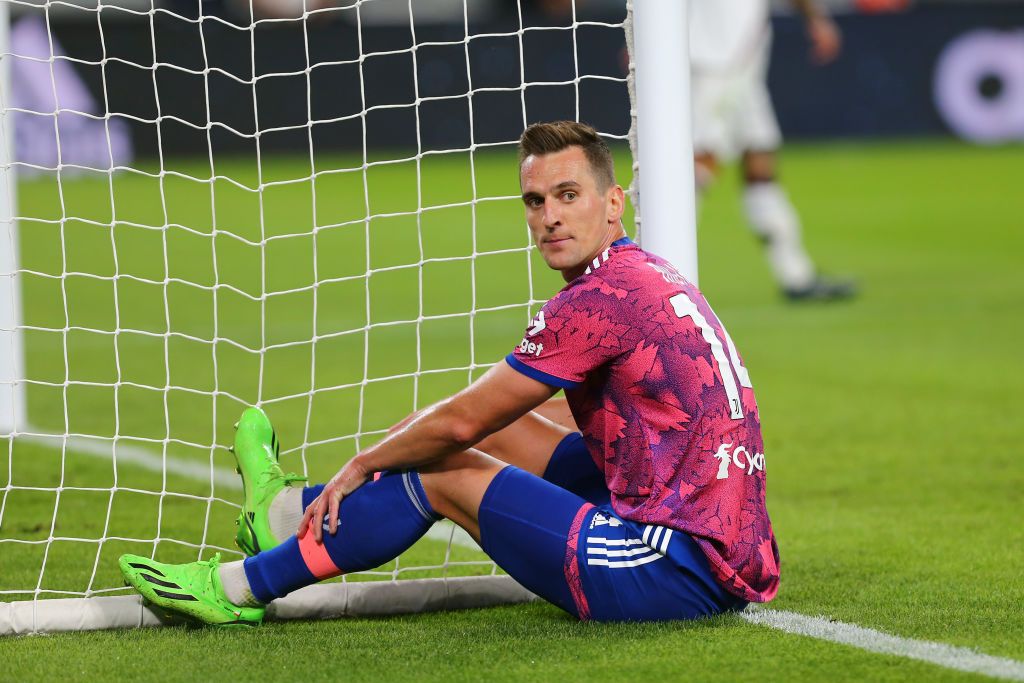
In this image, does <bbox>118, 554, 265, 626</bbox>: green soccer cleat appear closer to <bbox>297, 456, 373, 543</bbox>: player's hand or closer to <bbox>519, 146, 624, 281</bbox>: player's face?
<bbox>297, 456, 373, 543</bbox>: player's hand

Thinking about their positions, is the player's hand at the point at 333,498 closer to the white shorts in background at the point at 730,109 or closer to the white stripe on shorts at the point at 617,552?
the white stripe on shorts at the point at 617,552

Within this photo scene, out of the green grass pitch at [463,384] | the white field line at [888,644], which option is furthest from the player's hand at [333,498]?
the white field line at [888,644]

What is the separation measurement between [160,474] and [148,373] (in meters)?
2.52

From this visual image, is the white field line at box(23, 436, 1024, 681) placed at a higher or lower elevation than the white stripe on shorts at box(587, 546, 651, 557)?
lower

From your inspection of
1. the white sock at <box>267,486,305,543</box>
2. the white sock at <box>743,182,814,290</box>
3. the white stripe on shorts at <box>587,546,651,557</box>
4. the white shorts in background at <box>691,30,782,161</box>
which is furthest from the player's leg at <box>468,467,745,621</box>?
the white shorts in background at <box>691,30,782,161</box>

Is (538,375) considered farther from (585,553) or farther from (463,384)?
(463,384)

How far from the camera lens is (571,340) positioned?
3.26 meters

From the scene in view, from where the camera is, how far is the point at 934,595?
12.4 ft

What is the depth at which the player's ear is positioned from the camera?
135 inches

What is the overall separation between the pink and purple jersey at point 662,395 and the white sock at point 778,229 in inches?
273

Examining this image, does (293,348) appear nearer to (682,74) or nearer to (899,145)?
(682,74)

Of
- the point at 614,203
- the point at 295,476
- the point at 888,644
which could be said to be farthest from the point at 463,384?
the point at 888,644

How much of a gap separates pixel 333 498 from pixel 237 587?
0.35m

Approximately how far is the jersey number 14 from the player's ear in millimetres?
240
